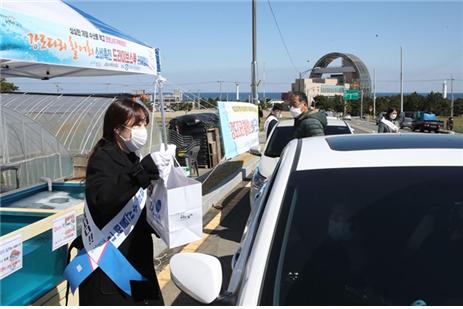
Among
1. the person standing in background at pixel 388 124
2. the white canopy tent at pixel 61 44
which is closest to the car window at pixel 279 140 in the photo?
the white canopy tent at pixel 61 44

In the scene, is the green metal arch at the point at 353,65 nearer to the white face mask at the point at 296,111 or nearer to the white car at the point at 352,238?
the white face mask at the point at 296,111

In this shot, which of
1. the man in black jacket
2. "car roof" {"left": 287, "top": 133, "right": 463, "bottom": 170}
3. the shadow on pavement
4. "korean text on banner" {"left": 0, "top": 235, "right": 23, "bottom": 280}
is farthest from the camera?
the shadow on pavement

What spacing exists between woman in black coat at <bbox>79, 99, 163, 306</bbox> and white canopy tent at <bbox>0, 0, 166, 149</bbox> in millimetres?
1778

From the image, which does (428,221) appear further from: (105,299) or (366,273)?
(105,299)

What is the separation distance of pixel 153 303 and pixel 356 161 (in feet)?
4.54

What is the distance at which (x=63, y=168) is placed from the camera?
912 centimetres

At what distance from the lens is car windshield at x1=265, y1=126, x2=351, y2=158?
8309 mm

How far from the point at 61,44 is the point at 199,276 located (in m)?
3.57

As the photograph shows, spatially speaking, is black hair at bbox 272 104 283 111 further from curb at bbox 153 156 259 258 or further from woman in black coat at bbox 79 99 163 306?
woman in black coat at bbox 79 99 163 306

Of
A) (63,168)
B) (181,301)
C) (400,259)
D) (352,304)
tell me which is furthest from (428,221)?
(63,168)

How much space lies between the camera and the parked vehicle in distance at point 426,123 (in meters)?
43.5

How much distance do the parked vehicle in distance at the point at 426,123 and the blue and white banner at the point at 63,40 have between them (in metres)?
40.7

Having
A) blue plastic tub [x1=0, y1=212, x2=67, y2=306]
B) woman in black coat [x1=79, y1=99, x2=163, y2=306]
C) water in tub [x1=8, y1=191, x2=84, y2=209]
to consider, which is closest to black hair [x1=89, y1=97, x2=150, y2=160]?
woman in black coat [x1=79, y1=99, x2=163, y2=306]

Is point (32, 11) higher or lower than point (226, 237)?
higher
